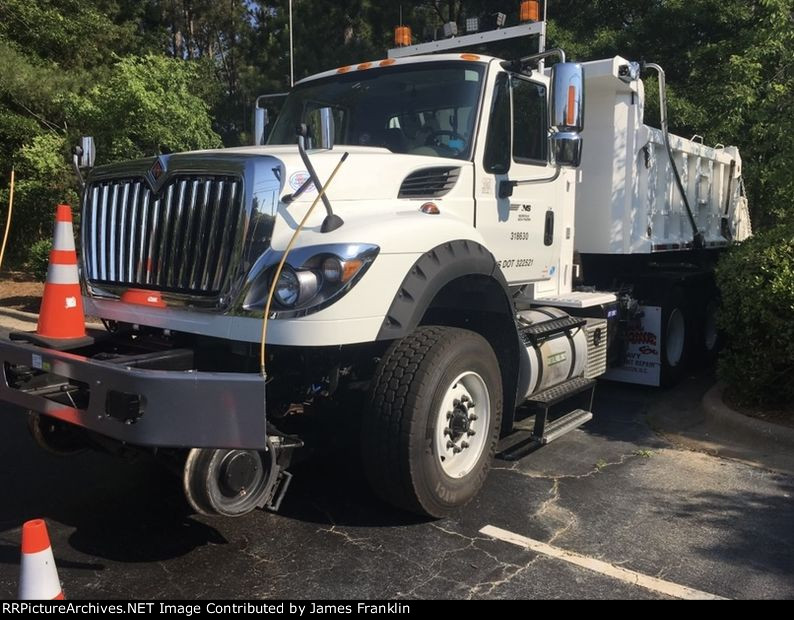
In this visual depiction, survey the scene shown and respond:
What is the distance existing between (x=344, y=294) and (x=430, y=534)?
148 centimetres

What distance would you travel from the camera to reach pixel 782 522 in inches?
168

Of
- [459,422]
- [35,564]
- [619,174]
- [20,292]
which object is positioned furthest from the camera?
[20,292]

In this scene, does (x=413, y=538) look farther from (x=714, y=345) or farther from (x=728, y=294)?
(x=714, y=345)

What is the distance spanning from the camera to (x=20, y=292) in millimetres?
14117

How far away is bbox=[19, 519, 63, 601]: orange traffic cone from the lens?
8.94 ft

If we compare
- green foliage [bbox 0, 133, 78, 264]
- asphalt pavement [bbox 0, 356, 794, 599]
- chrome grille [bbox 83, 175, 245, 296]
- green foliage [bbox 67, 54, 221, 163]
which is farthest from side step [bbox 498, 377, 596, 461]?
green foliage [bbox 0, 133, 78, 264]

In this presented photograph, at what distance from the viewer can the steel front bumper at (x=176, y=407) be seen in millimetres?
3055

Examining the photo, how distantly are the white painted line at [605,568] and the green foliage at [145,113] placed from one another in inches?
349

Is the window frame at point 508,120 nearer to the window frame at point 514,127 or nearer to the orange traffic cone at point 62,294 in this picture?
the window frame at point 514,127

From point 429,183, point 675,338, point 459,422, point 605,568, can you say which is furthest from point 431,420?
point 675,338

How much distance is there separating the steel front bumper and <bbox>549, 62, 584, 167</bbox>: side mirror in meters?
2.57

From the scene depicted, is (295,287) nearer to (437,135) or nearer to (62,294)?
(62,294)

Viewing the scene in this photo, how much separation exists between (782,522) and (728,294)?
8.08 feet

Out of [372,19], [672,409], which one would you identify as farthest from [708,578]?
[372,19]
